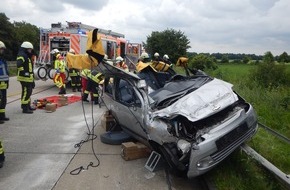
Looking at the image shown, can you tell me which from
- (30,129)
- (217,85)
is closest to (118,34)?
(30,129)

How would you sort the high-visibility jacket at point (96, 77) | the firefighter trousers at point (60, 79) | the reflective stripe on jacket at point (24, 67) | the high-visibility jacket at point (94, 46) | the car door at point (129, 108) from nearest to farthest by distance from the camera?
the car door at point (129, 108) → the high-visibility jacket at point (94, 46) → the reflective stripe on jacket at point (24, 67) → the high-visibility jacket at point (96, 77) → the firefighter trousers at point (60, 79)

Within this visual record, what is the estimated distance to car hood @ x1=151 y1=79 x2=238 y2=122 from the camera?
440cm

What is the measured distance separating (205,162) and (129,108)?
1.81 metres

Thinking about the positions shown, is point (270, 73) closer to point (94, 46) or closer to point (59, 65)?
point (59, 65)

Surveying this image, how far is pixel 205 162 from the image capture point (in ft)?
13.7

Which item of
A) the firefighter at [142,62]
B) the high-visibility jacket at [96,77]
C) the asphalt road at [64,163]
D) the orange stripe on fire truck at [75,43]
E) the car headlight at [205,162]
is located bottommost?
the asphalt road at [64,163]

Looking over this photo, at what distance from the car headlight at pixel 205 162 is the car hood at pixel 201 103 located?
54 centimetres

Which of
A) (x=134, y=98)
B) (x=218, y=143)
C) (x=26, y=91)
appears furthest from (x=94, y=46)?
(x=26, y=91)

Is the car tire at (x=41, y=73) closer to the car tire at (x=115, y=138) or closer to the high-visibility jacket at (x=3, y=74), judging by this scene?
the high-visibility jacket at (x=3, y=74)

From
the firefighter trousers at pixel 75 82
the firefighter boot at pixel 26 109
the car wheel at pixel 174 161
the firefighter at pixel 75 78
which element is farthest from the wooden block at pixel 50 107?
the car wheel at pixel 174 161

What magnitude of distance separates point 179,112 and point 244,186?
1.35 m

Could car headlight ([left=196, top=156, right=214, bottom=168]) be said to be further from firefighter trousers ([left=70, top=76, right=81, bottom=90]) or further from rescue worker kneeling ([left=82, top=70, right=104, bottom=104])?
firefighter trousers ([left=70, top=76, right=81, bottom=90])

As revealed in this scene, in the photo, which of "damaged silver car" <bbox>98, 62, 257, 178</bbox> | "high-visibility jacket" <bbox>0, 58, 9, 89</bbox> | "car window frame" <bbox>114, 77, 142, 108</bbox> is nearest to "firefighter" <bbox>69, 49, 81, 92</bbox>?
"high-visibility jacket" <bbox>0, 58, 9, 89</bbox>

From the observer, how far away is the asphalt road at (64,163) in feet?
15.0
